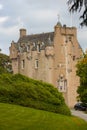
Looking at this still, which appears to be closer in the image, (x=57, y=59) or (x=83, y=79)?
(x=83, y=79)

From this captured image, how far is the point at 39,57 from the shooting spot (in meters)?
108

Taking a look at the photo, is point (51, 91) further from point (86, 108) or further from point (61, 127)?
point (86, 108)

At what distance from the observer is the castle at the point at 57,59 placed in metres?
105

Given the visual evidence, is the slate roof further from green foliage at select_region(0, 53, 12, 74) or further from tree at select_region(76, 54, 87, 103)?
tree at select_region(76, 54, 87, 103)

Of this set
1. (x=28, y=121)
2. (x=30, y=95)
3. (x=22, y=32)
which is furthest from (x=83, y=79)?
(x=28, y=121)

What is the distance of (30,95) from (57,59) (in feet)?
208

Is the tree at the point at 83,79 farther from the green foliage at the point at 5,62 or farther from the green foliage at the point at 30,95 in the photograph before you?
the green foliage at the point at 30,95

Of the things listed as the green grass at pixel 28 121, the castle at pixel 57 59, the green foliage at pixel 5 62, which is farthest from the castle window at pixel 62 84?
the green grass at pixel 28 121

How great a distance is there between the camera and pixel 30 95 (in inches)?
1702

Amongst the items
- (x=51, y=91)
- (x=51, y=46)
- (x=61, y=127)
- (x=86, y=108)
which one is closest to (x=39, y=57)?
(x=51, y=46)

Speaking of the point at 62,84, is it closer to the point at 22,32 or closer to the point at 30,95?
the point at 22,32

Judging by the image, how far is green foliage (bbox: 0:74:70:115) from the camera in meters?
42.7

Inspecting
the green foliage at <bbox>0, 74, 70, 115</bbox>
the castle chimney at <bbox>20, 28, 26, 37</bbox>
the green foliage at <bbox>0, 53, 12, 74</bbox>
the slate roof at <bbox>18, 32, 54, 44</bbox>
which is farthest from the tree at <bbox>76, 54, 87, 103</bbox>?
the castle chimney at <bbox>20, 28, 26, 37</bbox>

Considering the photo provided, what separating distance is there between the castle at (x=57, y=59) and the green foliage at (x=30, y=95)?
58962 mm
